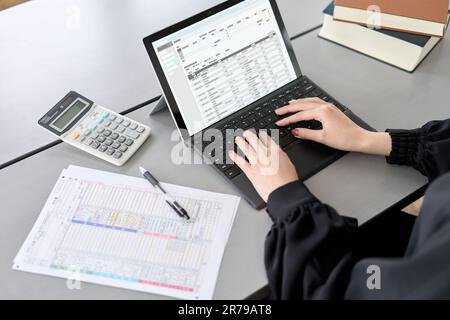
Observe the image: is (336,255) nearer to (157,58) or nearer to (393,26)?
(157,58)

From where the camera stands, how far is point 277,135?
0.98m

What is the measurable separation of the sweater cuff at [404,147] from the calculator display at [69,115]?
0.67 metres

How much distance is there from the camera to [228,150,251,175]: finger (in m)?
0.91

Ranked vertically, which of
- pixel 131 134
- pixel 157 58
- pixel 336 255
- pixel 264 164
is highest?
pixel 157 58

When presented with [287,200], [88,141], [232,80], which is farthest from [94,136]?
[287,200]

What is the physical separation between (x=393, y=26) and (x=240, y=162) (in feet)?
1.80

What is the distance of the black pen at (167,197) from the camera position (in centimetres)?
86

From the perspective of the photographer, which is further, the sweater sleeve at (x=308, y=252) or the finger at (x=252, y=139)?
the finger at (x=252, y=139)

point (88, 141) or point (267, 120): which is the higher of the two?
point (88, 141)

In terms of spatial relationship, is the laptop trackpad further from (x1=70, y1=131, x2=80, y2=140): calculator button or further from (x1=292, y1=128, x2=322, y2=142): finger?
(x1=70, y1=131, x2=80, y2=140): calculator button

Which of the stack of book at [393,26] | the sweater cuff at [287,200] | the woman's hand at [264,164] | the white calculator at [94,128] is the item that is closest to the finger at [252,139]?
the woman's hand at [264,164]

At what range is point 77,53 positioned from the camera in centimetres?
122

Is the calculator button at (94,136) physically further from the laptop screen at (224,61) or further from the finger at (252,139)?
the finger at (252,139)

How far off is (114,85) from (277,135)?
44cm
